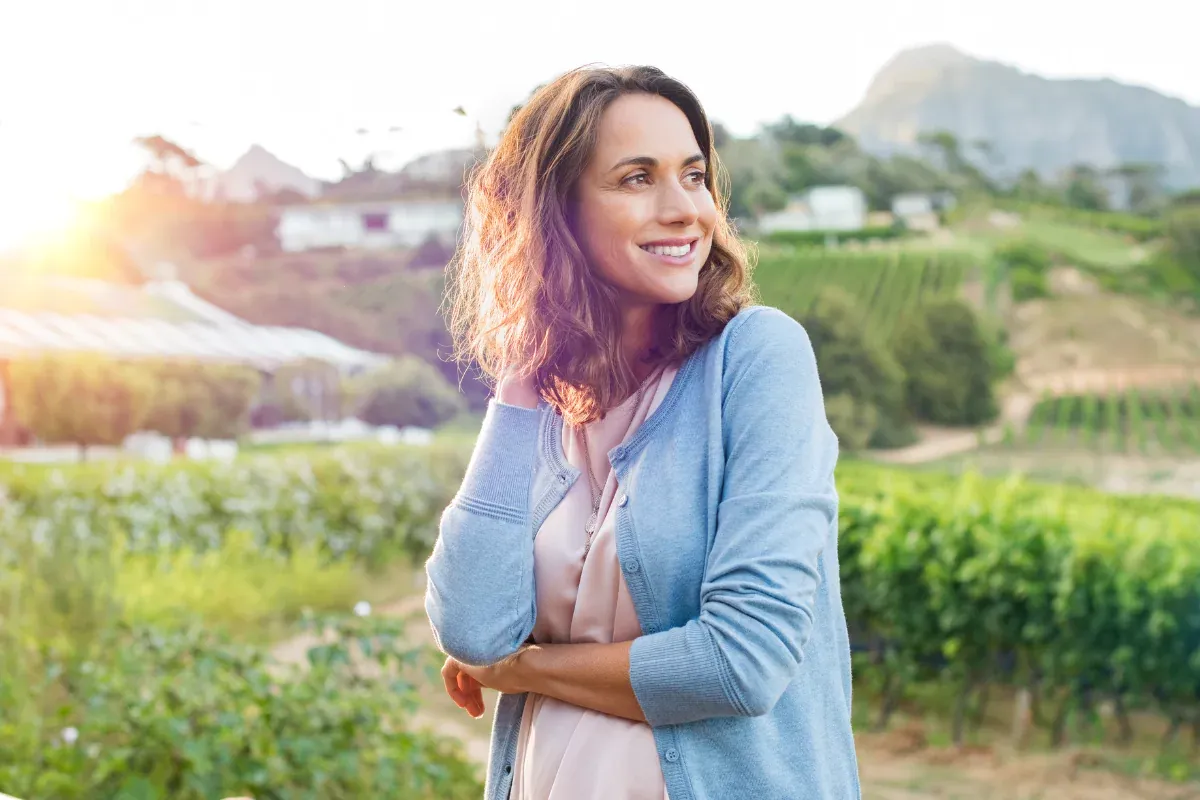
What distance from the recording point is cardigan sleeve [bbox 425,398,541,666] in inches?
40.8

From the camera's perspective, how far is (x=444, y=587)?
106cm

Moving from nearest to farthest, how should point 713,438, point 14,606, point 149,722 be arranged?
point 713,438, point 149,722, point 14,606

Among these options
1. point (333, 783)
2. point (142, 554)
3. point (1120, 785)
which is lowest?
point (142, 554)

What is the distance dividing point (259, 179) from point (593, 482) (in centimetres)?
811

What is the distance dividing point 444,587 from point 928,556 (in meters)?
2.90

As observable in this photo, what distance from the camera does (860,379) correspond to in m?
7.66

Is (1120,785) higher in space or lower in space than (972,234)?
lower

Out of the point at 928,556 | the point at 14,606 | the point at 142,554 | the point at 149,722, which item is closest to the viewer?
the point at 149,722

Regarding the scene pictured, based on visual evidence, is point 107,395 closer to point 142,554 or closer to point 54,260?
point 54,260

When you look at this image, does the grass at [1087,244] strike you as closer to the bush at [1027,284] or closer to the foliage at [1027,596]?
the bush at [1027,284]

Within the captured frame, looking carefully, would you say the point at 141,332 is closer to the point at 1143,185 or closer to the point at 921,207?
the point at 921,207

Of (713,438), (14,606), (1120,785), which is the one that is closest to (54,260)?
(14,606)

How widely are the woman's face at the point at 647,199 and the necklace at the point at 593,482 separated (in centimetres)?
9

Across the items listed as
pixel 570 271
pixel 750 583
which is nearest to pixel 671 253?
pixel 570 271
